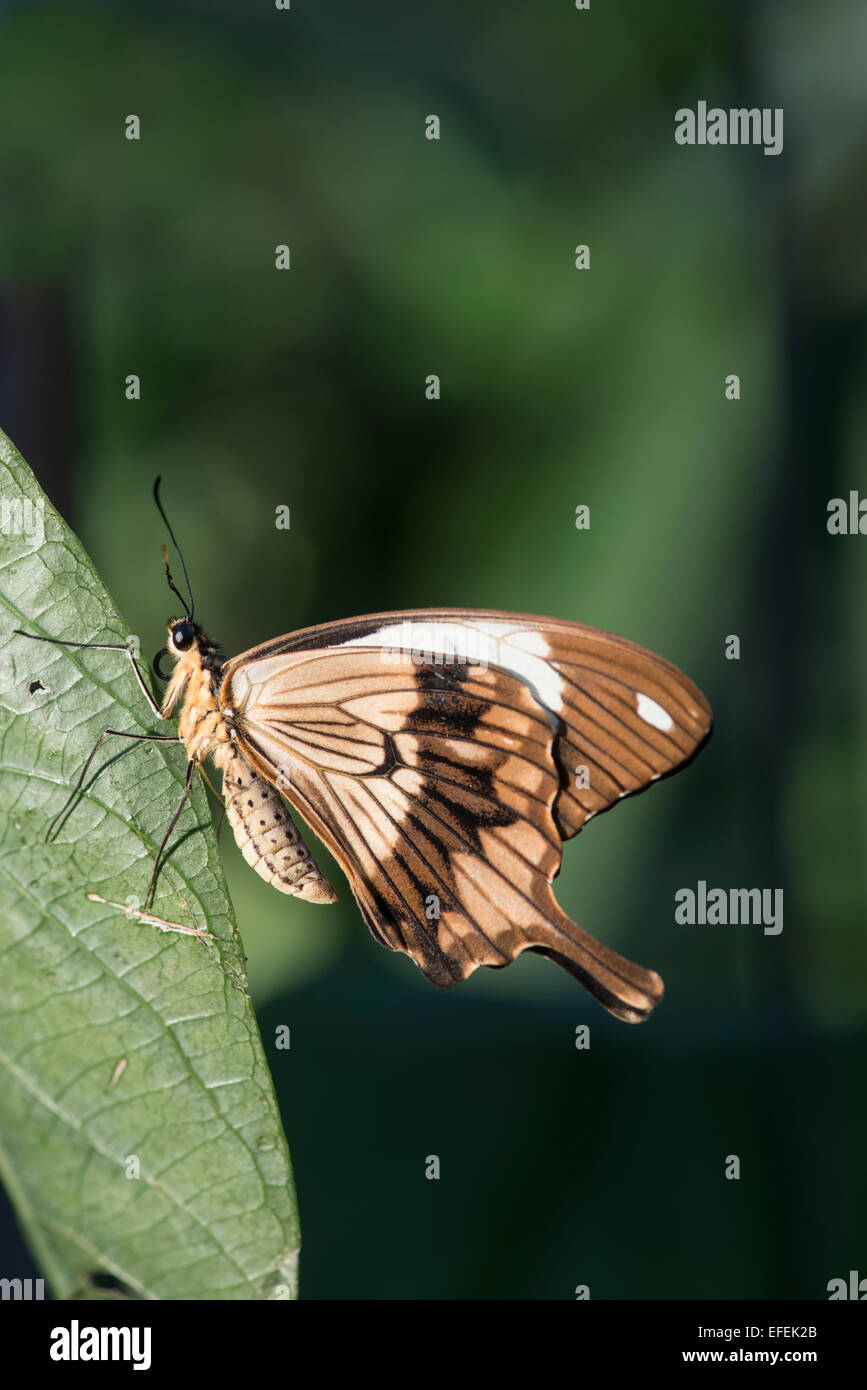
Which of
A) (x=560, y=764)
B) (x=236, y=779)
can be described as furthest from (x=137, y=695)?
(x=560, y=764)

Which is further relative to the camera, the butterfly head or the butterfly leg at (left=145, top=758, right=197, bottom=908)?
the butterfly head

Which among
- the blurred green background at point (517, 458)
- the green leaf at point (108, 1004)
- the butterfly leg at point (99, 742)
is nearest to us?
the green leaf at point (108, 1004)

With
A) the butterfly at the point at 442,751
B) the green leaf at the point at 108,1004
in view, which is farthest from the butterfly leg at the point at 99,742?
the butterfly at the point at 442,751

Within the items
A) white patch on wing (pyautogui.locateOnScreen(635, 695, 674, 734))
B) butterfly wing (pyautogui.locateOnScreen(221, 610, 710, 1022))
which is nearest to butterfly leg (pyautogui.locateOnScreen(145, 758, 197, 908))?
butterfly wing (pyautogui.locateOnScreen(221, 610, 710, 1022))

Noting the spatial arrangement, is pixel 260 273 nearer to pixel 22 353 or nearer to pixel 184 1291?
pixel 22 353

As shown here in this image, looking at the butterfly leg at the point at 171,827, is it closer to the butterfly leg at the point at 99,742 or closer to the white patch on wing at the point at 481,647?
the butterfly leg at the point at 99,742

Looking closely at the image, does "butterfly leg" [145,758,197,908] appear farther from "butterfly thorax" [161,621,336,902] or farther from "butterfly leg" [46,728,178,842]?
"butterfly thorax" [161,621,336,902]
